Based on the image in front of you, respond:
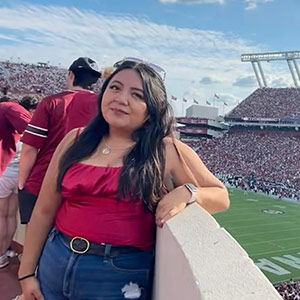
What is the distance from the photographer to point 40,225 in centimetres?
170

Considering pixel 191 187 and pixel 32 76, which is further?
pixel 32 76

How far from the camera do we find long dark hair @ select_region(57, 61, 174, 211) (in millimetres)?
1483

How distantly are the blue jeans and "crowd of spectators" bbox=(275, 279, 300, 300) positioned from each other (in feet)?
32.3

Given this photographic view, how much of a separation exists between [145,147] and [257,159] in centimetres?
3792

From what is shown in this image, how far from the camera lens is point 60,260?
4.98ft

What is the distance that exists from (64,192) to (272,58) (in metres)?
50.1

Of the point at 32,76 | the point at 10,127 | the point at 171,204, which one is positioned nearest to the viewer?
the point at 171,204

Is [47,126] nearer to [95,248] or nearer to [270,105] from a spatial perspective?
[95,248]

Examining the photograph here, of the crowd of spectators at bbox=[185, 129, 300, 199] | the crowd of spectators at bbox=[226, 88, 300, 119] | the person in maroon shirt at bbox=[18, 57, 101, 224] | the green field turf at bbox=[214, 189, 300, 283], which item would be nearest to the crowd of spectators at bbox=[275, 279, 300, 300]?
the green field turf at bbox=[214, 189, 300, 283]

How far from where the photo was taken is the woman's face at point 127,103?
159 cm

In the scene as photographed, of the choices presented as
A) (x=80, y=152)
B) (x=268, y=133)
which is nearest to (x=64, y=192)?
(x=80, y=152)

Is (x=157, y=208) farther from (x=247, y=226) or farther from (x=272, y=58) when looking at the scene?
(x=272, y=58)

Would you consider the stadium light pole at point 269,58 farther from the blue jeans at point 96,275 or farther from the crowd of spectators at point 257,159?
the blue jeans at point 96,275

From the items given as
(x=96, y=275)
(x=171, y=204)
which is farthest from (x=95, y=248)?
(x=171, y=204)
